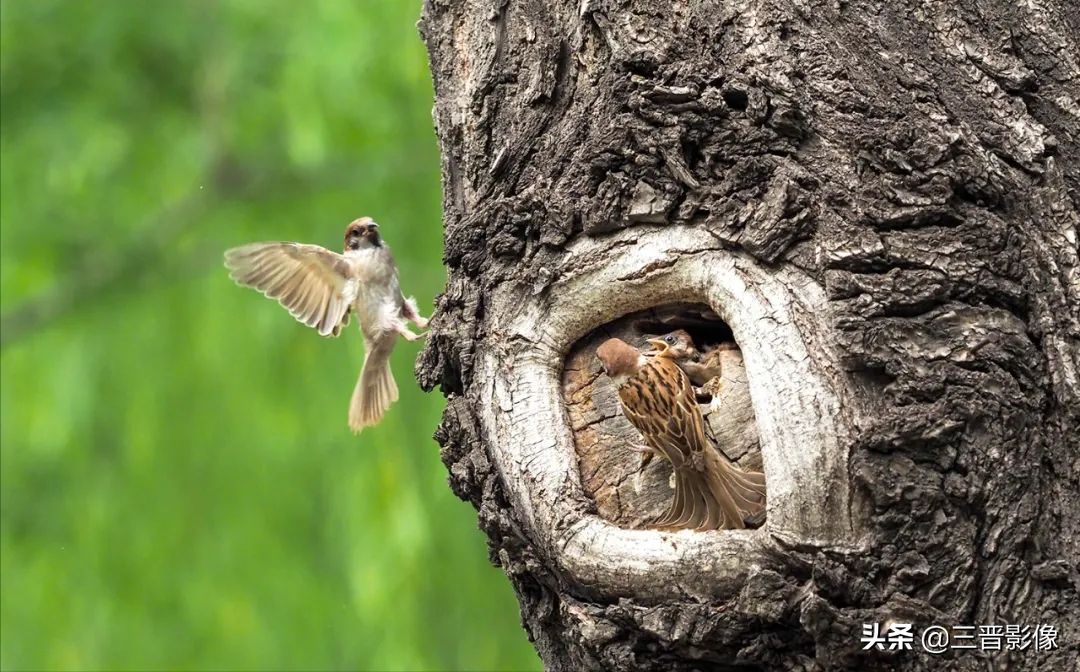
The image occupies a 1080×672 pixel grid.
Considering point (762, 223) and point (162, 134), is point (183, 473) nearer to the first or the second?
point (162, 134)

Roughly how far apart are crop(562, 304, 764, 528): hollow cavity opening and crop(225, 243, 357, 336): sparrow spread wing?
1395 mm

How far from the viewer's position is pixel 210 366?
523 centimetres

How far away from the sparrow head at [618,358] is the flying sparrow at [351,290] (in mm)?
1267

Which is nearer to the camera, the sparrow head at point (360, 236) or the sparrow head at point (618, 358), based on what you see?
the sparrow head at point (618, 358)

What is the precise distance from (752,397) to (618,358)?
307mm

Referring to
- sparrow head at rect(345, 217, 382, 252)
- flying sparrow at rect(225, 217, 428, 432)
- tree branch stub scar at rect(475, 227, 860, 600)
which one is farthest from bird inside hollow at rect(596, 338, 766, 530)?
sparrow head at rect(345, 217, 382, 252)

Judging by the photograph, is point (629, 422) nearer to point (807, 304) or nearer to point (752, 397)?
point (752, 397)

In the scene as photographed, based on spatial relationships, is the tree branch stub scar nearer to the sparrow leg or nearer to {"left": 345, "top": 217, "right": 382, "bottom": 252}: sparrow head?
the sparrow leg

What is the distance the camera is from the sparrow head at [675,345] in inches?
99.0
